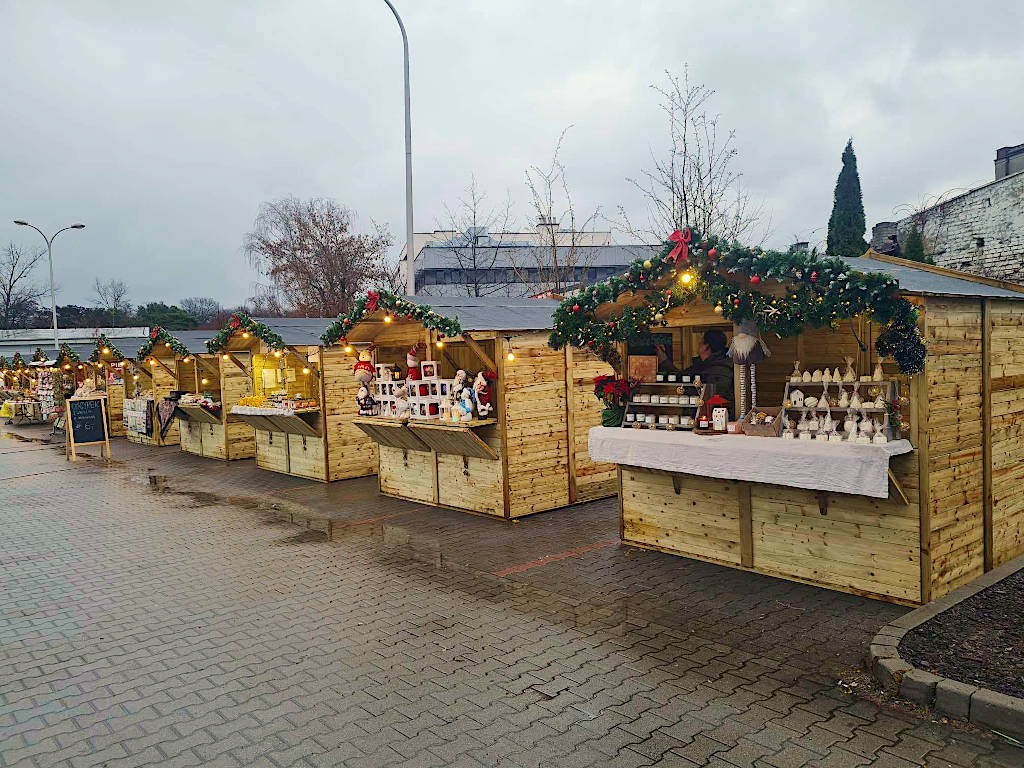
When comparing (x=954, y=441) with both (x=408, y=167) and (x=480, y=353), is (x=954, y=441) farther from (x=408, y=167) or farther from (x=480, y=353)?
(x=408, y=167)

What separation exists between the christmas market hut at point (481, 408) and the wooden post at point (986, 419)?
4.97m

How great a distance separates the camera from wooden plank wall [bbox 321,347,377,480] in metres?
13.1

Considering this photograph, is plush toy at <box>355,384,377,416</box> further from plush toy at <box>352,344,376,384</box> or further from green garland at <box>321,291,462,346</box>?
green garland at <box>321,291,462,346</box>

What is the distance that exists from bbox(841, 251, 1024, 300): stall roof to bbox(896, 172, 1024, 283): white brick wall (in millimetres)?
14220

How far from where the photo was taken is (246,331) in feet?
43.8

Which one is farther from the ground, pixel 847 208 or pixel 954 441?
pixel 847 208

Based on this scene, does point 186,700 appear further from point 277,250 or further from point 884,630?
point 277,250

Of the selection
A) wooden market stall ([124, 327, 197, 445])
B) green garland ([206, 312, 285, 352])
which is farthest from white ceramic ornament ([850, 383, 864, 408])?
wooden market stall ([124, 327, 197, 445])

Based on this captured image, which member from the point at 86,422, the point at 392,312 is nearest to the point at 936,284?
the point at 392,312

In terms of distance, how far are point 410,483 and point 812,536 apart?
6441 mm

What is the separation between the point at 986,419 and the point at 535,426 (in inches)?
207

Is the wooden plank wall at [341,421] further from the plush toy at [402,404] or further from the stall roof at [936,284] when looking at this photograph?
the stall roof at [936,284]

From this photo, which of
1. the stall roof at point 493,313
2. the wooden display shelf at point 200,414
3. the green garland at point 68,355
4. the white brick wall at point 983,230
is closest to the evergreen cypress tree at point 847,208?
the white brick wall at point 983,230

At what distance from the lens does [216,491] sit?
13133 mm
